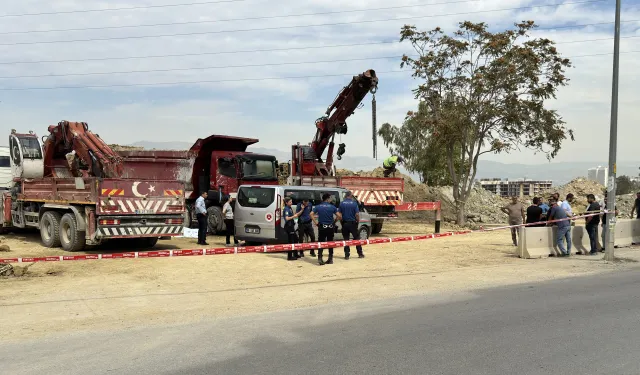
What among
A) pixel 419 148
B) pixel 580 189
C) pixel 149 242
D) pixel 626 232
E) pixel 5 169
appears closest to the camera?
pixel 149 242

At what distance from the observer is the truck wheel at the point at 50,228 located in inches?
624

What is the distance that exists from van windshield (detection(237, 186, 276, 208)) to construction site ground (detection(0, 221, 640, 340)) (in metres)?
1.45

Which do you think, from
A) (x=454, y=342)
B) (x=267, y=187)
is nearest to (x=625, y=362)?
(x=454, y=342)

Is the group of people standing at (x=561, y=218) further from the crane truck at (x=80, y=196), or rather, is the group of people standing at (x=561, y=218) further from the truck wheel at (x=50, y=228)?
the truck wheel at (x=50, y=228)

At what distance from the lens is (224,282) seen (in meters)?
11.5

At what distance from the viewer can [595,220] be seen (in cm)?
1623

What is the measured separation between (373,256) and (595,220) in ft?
20.6

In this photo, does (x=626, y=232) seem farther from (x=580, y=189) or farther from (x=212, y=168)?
(x=580, y=189)

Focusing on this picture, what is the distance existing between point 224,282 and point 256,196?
4.60 m

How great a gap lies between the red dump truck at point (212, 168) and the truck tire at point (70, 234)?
174 inches

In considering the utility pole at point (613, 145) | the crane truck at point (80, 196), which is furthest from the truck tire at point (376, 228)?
the utility pole at point (613, 145)

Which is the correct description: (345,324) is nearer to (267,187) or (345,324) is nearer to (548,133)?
(267,187)

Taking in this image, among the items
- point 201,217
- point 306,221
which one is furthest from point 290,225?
point 201,217

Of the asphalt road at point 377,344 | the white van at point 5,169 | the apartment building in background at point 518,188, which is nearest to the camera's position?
the asphalt road at point 377,344
